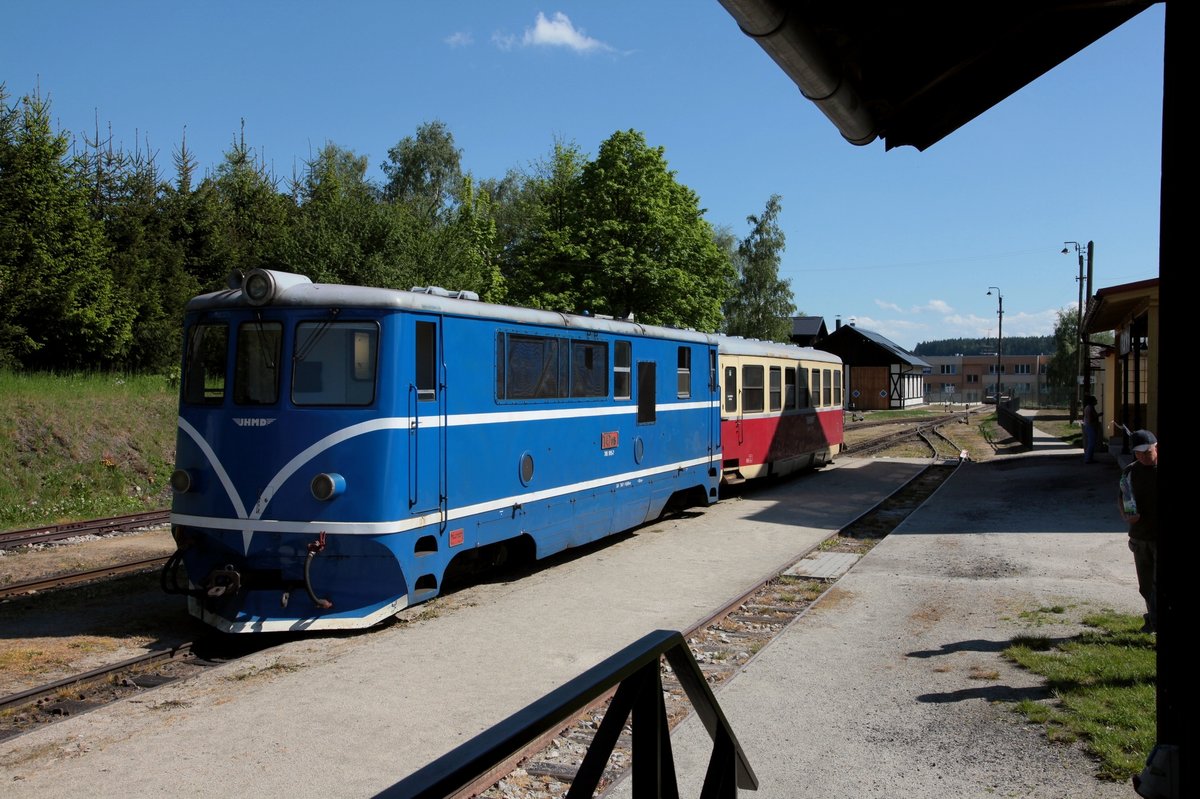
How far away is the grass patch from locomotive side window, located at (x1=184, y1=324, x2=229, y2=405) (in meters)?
7.28

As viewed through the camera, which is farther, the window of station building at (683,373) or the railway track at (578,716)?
the window of station building at (683,373)

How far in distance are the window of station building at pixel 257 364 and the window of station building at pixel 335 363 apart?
0.70 ft

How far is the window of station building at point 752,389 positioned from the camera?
1827 centimetres

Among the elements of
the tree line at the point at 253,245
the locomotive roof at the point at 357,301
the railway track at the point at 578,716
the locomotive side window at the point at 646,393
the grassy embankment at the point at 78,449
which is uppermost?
the tree line at the point at 253,245

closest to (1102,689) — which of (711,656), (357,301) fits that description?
(711,656)

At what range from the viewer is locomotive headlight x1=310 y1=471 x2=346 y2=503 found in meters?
8.13

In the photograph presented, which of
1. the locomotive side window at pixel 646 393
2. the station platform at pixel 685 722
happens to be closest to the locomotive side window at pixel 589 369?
the locomotive side window at pixel 646 393

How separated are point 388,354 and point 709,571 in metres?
5.22

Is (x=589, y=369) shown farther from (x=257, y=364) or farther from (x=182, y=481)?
(x=182, y=481)

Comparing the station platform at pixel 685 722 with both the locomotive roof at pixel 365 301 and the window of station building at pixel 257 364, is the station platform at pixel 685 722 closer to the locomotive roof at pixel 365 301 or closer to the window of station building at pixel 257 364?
the window of station building at pixel 257 364

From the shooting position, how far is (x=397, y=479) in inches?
330

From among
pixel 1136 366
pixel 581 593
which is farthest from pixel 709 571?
pixel 1136 366

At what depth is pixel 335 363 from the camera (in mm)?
8492

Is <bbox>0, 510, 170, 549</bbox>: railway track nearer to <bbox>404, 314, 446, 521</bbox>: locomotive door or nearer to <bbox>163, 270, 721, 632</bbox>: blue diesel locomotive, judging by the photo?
<bbox>163, 270, 721, 632</bbox>: blue diesel locomotive
